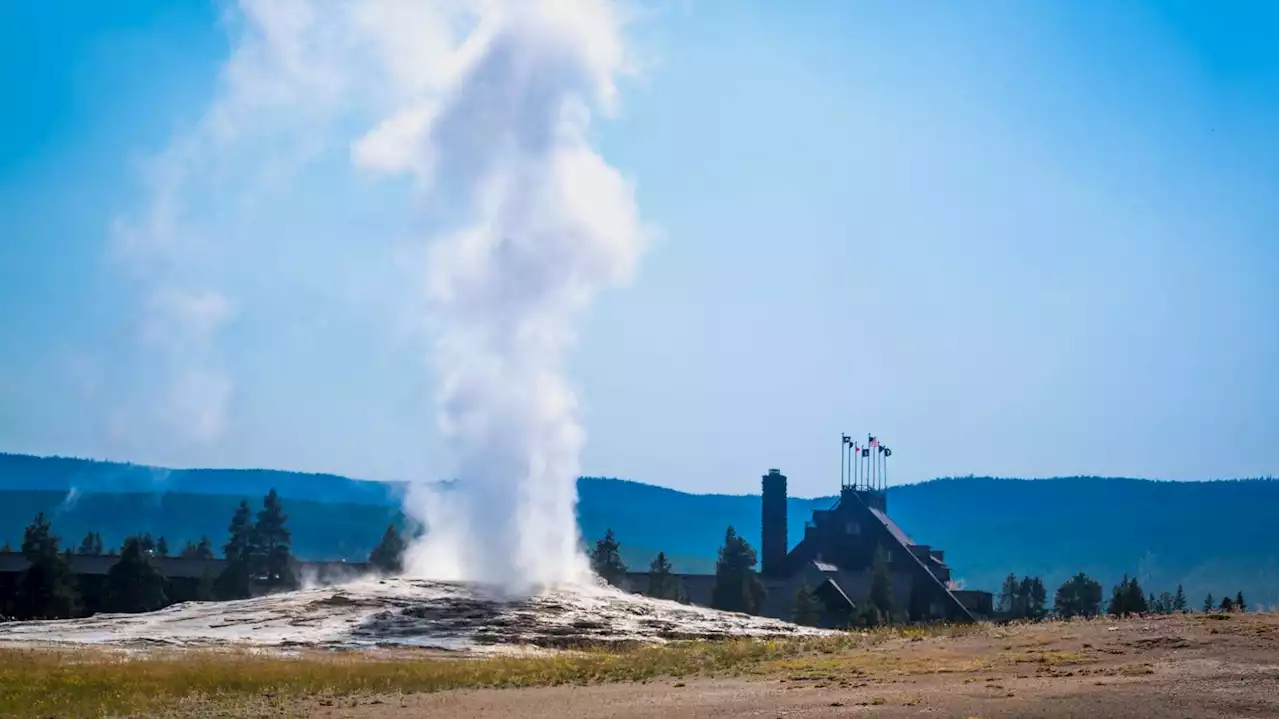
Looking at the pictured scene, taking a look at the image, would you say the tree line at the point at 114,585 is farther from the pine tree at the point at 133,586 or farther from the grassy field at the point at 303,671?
the grassy field at the point at 303,671

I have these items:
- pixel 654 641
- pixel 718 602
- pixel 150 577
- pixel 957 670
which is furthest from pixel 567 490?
pixel 957 670

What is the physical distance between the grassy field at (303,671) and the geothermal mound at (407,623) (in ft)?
17.4

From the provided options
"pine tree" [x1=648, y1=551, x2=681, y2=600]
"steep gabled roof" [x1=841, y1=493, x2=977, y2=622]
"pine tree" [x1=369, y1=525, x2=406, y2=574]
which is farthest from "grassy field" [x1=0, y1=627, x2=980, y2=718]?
"pine tree" [x1=369, y1=525, x2=406, y2=574]

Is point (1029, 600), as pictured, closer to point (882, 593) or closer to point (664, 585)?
point (882, 593)

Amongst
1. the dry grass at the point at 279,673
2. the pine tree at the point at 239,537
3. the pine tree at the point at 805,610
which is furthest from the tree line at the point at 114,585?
the dry grass at the point at 279,673

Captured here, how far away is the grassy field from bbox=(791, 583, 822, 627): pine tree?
131ft

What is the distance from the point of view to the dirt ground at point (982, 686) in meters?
26.3

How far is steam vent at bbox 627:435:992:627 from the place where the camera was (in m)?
97.8

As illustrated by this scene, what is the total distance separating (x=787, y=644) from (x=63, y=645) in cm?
2682

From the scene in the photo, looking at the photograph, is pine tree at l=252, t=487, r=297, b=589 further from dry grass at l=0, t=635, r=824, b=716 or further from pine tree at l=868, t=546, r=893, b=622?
dry grass at l=0, t=635, r=824, b=716

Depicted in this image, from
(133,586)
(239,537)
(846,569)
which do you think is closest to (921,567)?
(846,569)

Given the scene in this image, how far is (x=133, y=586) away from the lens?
284ft

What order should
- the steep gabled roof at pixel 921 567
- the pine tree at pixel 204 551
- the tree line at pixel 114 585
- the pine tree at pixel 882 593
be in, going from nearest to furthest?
the tree line at pixel 114 585 < the pine tree at pixel 882 593 < the steep gabled roof at pixel 921 567 < the pine tree at pixel 204 551

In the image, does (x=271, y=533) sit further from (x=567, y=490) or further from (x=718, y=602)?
(x=567, y=490)
